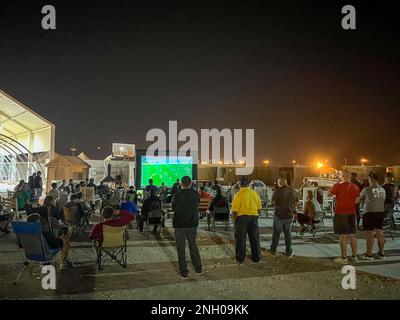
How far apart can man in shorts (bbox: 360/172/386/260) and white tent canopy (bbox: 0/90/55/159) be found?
21534mm

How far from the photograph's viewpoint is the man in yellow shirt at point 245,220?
6.49m

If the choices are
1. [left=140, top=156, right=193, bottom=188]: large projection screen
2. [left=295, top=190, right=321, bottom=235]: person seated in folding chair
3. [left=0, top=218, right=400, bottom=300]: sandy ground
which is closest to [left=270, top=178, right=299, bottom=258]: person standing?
[left=0, top=218, right=400, bottom=300]: sandy ground

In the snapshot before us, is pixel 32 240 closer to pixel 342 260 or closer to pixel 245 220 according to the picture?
pixel 245 220

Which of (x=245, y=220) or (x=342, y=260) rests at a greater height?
(x=245, y=220)

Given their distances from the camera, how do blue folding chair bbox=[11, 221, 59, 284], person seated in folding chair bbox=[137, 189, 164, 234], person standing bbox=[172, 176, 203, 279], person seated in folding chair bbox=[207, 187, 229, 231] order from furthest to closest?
person seated in folding chair bbox=[207, 187, 229, 231] → person seated in folding chair bbox=[137, 189, 164, 234] → person standing bbox=[172, 176, 203, 279] → blue folding chair bbox=[11, 221, 59, 284]

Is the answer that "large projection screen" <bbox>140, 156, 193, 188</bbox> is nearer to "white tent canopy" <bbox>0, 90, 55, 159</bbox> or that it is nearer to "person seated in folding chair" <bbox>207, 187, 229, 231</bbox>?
"person seated in folding chair" <bbox>207, 187, 229, 231</bbox>

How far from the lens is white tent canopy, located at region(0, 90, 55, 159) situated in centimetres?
2249

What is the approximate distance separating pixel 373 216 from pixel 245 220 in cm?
274

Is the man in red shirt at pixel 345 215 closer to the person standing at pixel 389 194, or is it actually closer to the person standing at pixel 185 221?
the person standing at pixel 185 221

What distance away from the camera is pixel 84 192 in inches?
513

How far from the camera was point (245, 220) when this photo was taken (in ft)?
21.4

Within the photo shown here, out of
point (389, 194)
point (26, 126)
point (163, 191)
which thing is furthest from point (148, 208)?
point (26, 126)

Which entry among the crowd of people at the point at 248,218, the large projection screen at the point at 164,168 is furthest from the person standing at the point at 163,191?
the crowd of people at the point at 248,218
